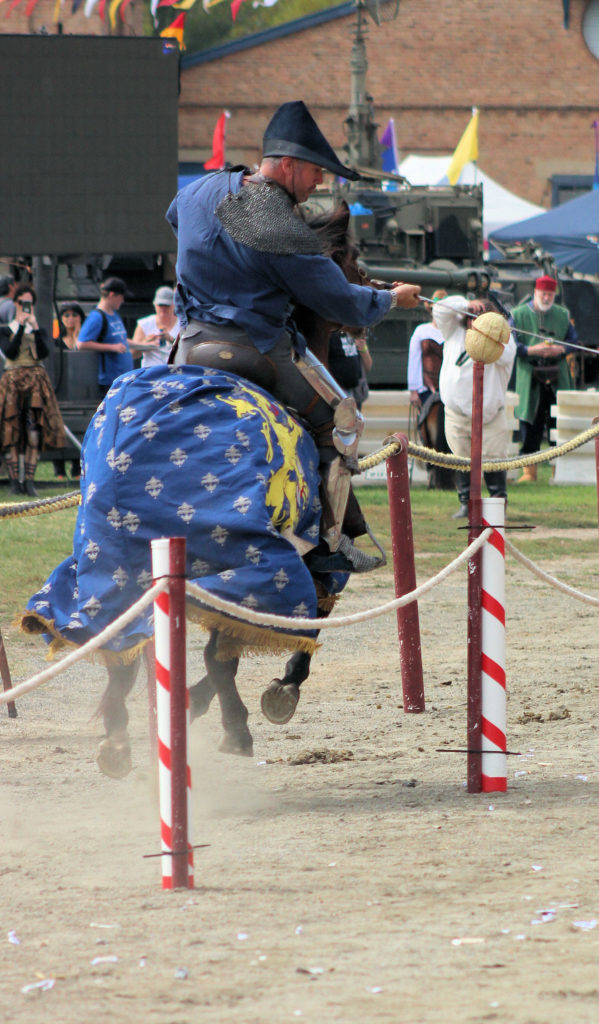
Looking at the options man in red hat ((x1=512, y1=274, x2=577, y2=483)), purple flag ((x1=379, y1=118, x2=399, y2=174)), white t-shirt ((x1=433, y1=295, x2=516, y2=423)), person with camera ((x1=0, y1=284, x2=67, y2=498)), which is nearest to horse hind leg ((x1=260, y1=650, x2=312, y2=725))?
white t-shirt ((x1=433, y1=295, x2=516, y2=423))

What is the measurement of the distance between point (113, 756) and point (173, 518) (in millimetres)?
822

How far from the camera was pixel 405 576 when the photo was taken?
22.7ft

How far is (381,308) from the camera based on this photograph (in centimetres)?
543

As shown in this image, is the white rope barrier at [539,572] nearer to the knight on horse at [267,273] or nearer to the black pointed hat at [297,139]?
the knight on horse at [267,273]

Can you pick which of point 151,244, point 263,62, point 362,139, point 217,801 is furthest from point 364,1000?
point 263,62

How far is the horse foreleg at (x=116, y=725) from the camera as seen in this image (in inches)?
202

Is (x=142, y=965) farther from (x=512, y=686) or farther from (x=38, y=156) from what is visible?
(x=38, y=156)

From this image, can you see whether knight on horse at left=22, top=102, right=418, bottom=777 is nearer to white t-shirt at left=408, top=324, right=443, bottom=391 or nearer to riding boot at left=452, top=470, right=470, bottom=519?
riding boot at left=452, top=470, right=470, bottom=519

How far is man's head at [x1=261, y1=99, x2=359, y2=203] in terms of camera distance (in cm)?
525

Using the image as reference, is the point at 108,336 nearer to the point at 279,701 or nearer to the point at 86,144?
the point at 86,144

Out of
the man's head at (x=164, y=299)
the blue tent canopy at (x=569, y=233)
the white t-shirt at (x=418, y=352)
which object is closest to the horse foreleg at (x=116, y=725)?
the man's head at (x=164, y=299)

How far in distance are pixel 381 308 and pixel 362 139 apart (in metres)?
23.2

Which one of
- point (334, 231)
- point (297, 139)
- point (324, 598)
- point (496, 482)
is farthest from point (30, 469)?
point (297, 139)

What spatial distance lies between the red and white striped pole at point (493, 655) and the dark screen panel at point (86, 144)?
11548 millimetres
